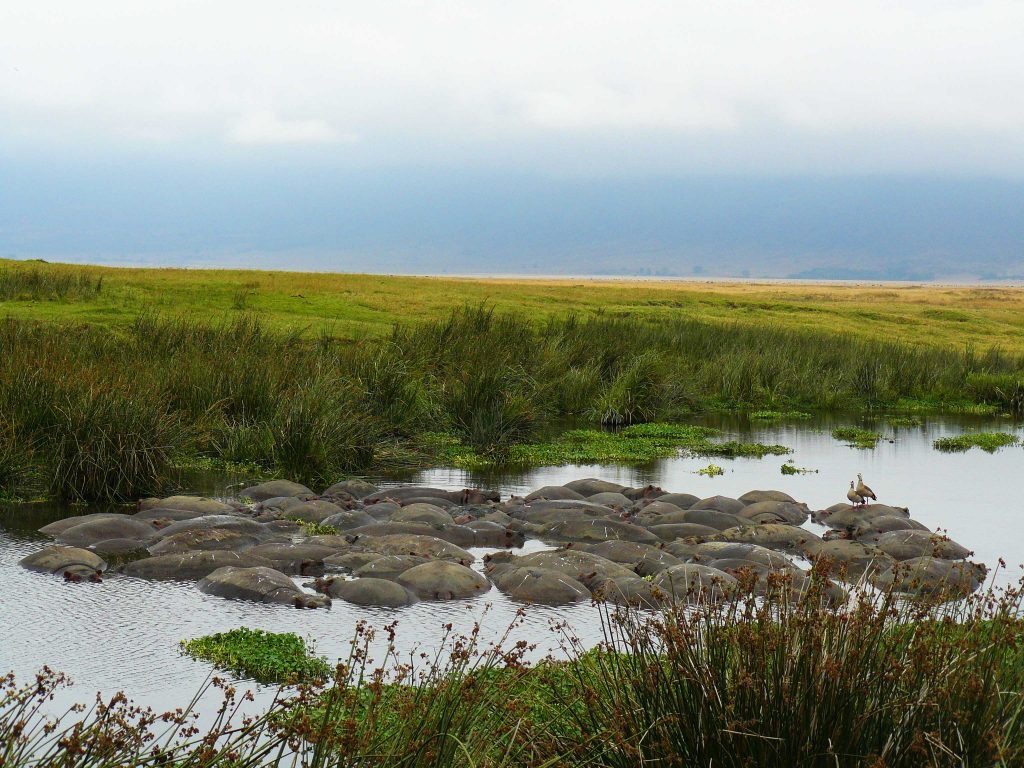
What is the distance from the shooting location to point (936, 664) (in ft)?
14.2

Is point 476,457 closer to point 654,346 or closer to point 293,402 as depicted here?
point 293,402

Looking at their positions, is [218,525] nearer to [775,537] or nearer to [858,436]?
[775,537]

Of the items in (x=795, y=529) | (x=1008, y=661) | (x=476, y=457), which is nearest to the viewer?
(x=1008, y=661)

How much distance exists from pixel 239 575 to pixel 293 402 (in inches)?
249

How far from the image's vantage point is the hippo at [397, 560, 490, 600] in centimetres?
927

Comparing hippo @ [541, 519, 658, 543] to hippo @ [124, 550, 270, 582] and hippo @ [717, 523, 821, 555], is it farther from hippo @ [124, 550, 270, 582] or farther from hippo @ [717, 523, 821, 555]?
hippo @ [124, 550, 270, 582]

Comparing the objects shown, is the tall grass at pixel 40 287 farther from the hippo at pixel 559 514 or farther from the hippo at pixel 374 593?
the hippo at pixel 374 593

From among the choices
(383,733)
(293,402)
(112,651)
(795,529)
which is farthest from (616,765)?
(293,402)

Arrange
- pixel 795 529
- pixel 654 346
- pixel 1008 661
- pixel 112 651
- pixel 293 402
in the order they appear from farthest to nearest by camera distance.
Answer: pixel 654 346, pixel 293 402, pixel 795 529, pixel 112 651, pixel 1008 661

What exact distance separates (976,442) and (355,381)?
1134 centimetres

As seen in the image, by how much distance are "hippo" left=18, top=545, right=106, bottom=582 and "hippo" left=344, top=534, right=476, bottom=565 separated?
2324 millimetres

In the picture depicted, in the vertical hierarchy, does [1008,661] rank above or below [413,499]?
above

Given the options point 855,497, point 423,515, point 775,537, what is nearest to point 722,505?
point 775,537

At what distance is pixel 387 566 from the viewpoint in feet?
32.0
